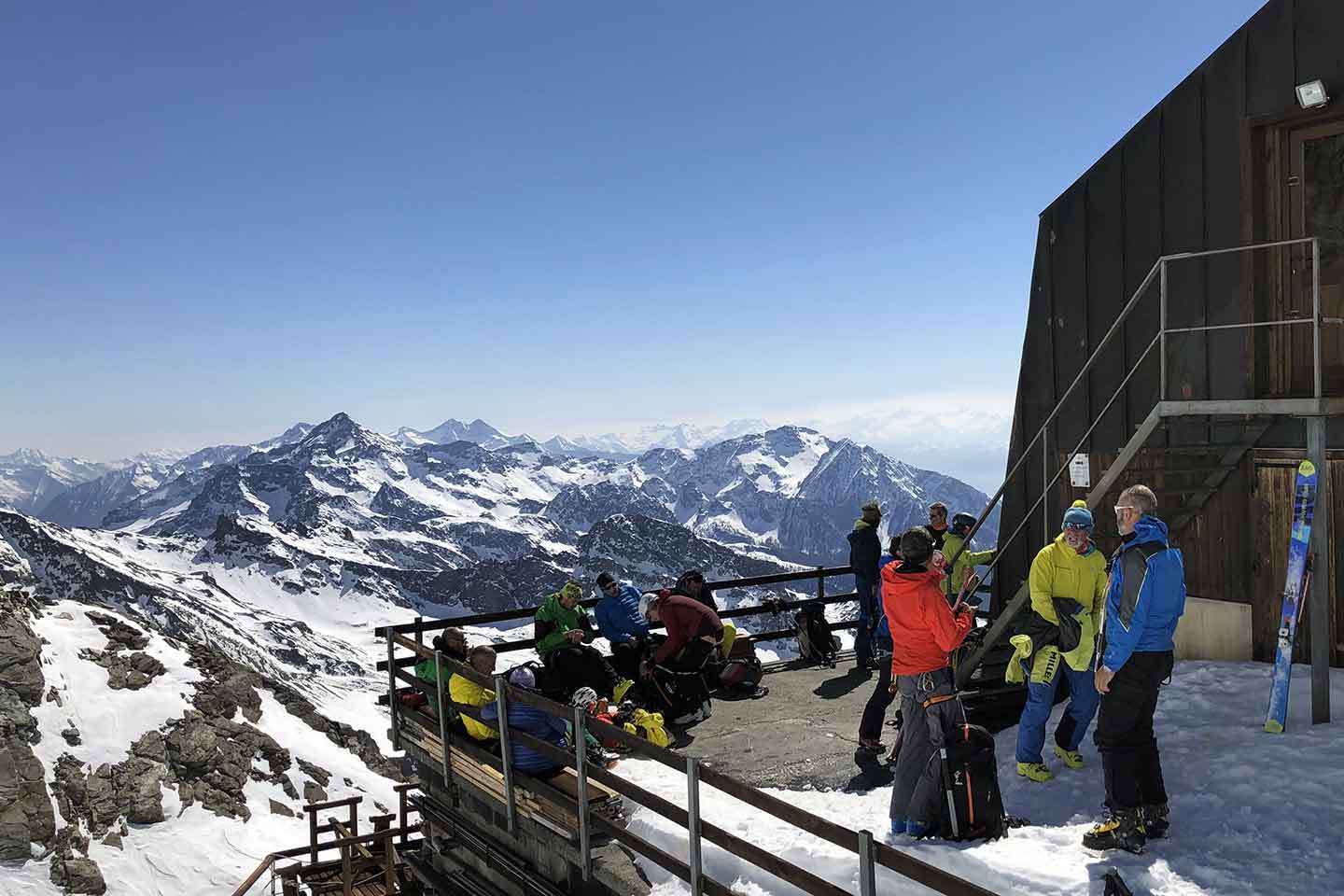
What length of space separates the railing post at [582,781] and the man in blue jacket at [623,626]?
478 cm

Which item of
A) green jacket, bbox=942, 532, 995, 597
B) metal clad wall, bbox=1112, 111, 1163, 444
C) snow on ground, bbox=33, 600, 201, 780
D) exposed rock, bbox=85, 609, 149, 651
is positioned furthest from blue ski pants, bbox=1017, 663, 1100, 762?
exposed rock, bbox=85, 609, 149, 651

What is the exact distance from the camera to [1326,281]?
1032 cm

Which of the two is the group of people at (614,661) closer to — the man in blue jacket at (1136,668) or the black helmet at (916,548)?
the black helmet at (916,548)

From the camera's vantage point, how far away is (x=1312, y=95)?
970 centimetres

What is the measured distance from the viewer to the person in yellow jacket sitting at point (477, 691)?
29.4 feet

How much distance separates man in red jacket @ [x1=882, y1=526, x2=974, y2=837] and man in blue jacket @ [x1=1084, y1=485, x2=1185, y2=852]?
1.00 m

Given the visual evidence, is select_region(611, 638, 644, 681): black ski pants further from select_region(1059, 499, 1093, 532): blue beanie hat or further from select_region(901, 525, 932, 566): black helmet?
select_region(1059, 499, 1093, 532): blue beanie hat

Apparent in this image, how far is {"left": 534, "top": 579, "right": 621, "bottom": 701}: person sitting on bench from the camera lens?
11102 mm

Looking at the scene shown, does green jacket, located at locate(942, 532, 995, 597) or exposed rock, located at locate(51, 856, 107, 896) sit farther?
exposed rock, located at locate(51, 856, 107, 896)

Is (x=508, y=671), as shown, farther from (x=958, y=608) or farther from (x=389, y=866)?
(x=389, y=866)

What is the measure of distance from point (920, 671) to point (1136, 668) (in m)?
1.44

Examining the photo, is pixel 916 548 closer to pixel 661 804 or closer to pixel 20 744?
pixel 661 804

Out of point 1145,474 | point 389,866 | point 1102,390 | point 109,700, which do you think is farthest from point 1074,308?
point 109,700

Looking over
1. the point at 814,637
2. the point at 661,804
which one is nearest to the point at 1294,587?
the point at 661,804
